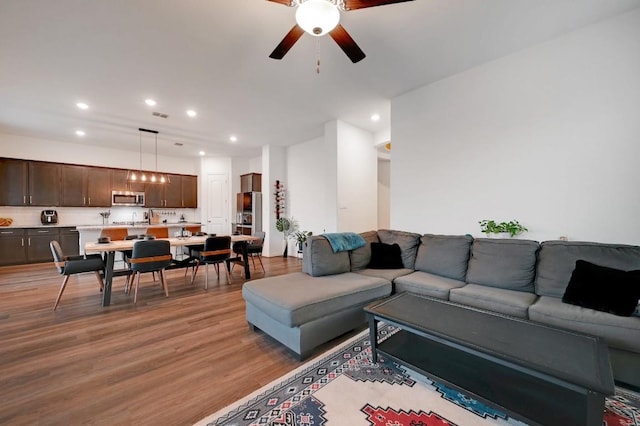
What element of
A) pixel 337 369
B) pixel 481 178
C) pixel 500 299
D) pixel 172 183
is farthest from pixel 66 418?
pixel 172 183

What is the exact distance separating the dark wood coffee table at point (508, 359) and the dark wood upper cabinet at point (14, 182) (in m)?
8.32

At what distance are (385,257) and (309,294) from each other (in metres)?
1.51

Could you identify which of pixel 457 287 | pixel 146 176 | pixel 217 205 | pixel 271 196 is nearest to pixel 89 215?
pixel 146 176

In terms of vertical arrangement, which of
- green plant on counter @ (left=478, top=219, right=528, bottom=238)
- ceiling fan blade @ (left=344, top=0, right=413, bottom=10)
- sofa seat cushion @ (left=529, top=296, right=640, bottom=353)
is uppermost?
ceiling fan blade @ (left=344, top=0, right=413, bottom=10)

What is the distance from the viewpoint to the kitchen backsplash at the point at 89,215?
6012 millimetres

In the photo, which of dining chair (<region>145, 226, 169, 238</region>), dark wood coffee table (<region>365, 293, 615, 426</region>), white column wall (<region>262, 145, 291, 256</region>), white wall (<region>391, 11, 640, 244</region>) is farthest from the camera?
white column wall (<region>262, 145, 291, 256</region>)

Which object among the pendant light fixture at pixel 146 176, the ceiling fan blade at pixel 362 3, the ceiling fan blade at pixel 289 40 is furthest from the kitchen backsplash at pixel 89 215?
the ceiling fan blade at pixel 362 3

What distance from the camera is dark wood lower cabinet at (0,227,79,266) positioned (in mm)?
5535

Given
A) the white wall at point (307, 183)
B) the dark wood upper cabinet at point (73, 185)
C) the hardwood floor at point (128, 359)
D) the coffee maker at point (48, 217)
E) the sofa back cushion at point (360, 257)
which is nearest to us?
the hardwood floor at point (128, 359)

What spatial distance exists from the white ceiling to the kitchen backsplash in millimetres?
2279

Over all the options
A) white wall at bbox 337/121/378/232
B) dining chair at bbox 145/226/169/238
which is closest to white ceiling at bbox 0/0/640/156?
white wall at bbox 337/121/378/232

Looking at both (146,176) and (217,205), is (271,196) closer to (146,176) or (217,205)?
(217,205)

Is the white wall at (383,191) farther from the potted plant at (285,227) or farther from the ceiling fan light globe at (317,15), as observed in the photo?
the ceiling fan light globe at (317,15)

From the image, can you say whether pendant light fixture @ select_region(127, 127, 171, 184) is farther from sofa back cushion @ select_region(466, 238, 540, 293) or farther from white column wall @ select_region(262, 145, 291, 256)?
sofa back cushion @ select_region(466, 238, 540, 293)
